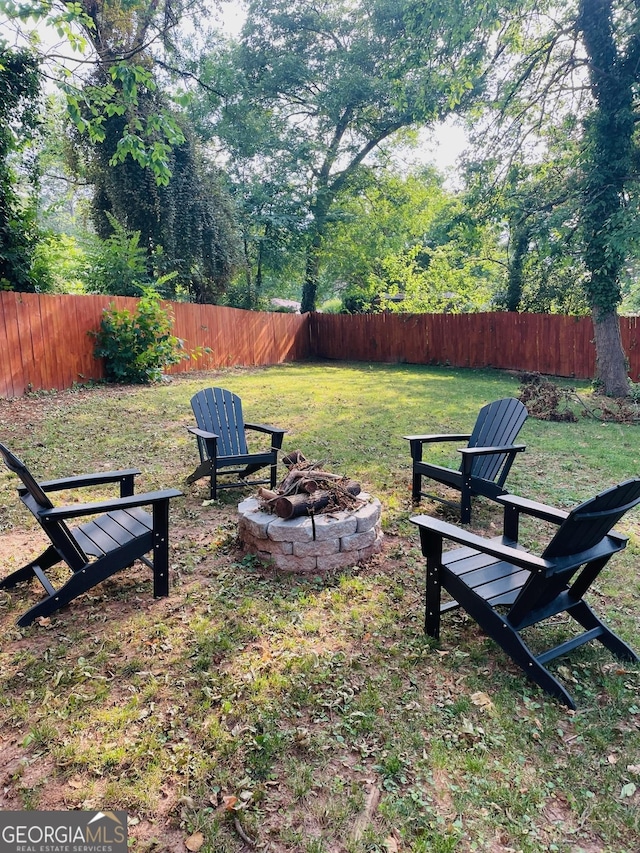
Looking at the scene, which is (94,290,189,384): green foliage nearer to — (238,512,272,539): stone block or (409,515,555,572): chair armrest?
(238,512,272,539): stone block

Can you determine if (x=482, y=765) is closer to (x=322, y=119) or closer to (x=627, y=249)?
(x=627, y=249)

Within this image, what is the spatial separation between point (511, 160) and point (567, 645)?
9996mm

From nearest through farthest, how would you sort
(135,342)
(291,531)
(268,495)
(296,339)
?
(291,531), (268,495), (135,342), (296,339)

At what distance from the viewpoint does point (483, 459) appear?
3836 millimetres

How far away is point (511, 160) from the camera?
9.63 meters

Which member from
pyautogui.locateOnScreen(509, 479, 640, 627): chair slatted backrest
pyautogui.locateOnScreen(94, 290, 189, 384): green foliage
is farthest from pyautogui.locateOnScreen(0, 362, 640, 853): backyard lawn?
A: pyautogui.locateOnScreen(94, 290, 189, 384): green foliage

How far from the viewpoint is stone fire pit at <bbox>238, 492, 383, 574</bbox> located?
2881 millimetres

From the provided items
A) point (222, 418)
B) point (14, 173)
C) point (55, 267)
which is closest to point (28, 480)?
point (222, 418)

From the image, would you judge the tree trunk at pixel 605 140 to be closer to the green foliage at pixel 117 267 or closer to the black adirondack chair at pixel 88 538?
the black adirondack chair at pixel 88 538

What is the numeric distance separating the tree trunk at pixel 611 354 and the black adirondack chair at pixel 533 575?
807 cm

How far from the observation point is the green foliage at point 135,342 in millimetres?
9234

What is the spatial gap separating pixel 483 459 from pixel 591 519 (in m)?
2.02

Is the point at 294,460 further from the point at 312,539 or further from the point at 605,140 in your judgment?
the point at 605,140

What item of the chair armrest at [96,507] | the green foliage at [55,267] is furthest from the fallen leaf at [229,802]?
the green foliage at [55,267]
